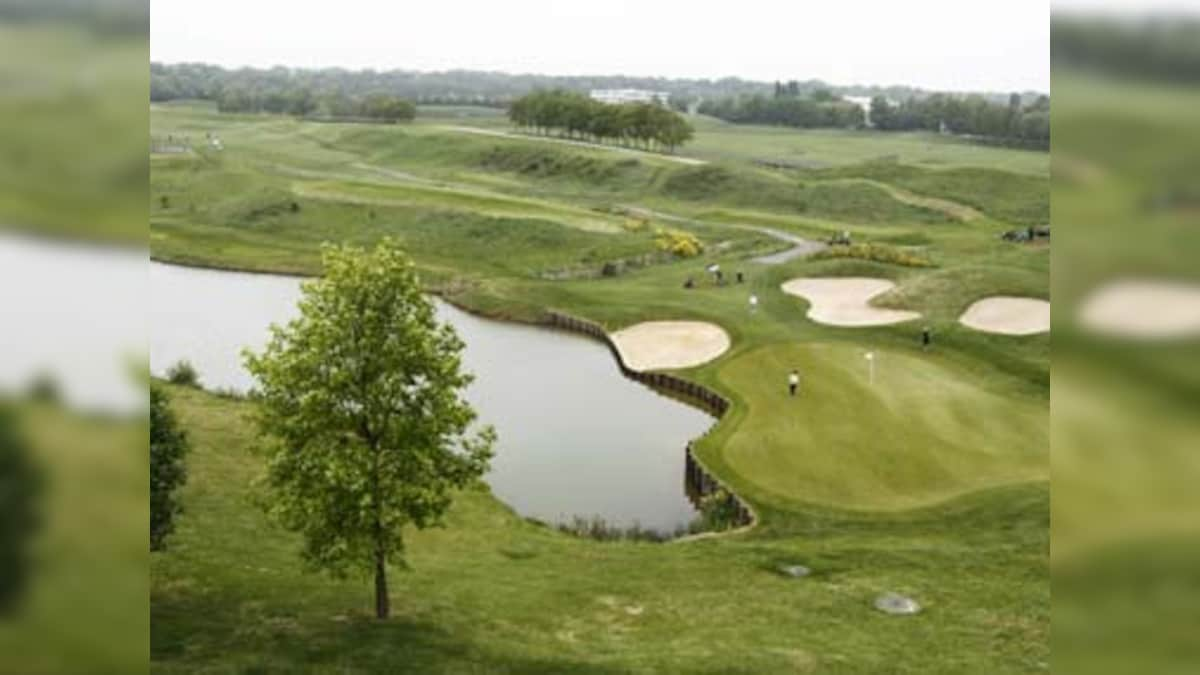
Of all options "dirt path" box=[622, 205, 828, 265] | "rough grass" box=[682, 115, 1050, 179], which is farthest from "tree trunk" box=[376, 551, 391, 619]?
"rough grass" box=[682, 115, 1050, 179]

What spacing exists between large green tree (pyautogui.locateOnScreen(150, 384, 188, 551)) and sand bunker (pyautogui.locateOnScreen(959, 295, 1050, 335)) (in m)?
43.8

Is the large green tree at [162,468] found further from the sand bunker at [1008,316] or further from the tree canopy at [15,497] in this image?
the sand bunker at [1008,316]

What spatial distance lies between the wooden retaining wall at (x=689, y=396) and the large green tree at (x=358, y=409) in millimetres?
17098

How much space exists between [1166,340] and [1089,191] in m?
0.66

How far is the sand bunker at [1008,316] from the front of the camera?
2289 inches

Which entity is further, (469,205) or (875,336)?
(469,205)

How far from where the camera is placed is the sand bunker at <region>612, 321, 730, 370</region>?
59.6 metres

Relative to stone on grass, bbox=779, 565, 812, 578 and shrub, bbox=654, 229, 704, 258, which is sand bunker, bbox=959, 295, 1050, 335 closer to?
stone on grass, bbox=779, 565, 812, 578

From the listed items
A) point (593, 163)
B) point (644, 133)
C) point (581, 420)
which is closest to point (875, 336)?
point (581, 420)

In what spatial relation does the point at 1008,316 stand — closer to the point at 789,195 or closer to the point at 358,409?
the point at 358,409

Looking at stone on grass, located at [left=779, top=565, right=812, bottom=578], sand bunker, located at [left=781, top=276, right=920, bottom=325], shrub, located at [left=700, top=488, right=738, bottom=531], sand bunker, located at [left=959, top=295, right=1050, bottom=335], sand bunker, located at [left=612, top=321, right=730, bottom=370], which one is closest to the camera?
stone on grass, located at [left=779, top=565, right=812, bottom=578]

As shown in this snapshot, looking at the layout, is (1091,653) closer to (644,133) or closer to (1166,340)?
(1166,340)

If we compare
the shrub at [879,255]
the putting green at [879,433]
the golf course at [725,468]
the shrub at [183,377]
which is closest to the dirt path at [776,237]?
the golf course at [725,468]

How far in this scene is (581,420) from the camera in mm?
52625
